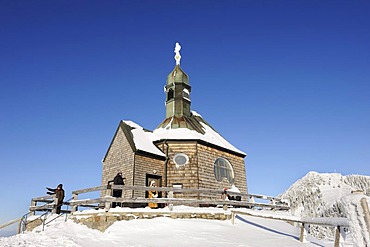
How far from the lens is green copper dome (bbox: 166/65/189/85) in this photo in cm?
2599

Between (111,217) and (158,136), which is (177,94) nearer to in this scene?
(158,136)

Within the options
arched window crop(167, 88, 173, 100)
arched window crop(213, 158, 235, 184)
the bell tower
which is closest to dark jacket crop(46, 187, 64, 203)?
arched window crop(213, 158, 235, 184)

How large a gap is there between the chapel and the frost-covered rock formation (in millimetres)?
20445

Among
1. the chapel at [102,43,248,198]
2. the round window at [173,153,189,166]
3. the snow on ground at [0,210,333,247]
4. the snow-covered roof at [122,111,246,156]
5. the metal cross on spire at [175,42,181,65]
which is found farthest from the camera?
the metal cross on spire at [175,42,181,65]

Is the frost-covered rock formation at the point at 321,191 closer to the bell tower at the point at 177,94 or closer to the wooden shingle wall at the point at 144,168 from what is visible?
the bell tower at the point at 177,94

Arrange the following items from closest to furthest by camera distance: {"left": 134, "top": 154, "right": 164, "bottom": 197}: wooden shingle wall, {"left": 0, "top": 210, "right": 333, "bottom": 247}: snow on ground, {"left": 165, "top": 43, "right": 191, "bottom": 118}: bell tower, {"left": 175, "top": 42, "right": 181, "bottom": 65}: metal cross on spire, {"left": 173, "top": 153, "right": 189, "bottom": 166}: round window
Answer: {"left": 0, "top": 210, "right": 333, "bottom": 247}: snow on ground → {"left": 134, "top": 154, "right": 164, "bottom": 197}: wooden shingle wall → {"left": 173, "top": 153, "right": 189, "bottom": 166}: round window → {"left": 165, "top": 43, "right": 191, "bottom": 118}: bell tower → {"left": 175, "top": 42, "right": 181, "bottom": 65}: metal cross on spire

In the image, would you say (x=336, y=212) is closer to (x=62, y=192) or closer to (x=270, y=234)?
(x=270, y=234)

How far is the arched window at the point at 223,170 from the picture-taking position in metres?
20.7

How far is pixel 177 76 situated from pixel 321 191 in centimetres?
3340

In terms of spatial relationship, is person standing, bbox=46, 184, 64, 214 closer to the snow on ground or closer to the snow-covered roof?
the snow on ground

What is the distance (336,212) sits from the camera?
34.2 meters

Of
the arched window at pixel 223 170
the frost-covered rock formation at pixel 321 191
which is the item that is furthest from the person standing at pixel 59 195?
the frost-covered rock formation at pixel 321 191

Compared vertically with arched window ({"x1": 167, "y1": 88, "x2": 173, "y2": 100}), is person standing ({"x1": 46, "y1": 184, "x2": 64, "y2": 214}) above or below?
below

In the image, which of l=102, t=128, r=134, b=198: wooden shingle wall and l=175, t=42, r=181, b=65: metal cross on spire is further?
l=175, t=42, r=181, b=65: metal cross on spire
